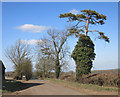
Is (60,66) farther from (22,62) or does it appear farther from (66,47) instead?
(22,62)

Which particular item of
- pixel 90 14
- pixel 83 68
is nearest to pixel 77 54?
pixel 83 68

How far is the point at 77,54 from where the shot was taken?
91.5ft

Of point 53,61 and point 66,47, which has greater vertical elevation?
point 66,47

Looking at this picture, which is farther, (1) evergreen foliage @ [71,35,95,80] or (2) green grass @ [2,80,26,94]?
(1) evergreen foliage @ [71,35,95,80]

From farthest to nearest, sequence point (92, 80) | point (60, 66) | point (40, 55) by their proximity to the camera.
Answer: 1. point (40, 55)
2. point (60, 66)
3. point (92, 80)

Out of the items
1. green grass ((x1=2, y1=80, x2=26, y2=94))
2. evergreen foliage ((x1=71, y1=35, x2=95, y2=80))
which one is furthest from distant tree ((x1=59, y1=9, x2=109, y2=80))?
green grass ((x1=2, y1=80, x2=26, y2=94))

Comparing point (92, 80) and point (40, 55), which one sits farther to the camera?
point (40, 55)

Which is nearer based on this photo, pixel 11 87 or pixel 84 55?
pixel 11 87

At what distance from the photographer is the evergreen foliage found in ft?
87.0

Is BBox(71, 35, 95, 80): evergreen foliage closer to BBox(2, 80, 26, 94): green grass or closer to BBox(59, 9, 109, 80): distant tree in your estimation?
BBox(59, 9, 109, 80): distant tree

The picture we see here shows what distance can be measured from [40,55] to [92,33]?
18.6 meters

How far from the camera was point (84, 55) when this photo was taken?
26.8 meters

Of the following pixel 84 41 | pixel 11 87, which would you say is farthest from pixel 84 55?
pixel 11 87

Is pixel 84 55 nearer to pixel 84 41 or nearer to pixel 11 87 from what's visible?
pixel 84 41
